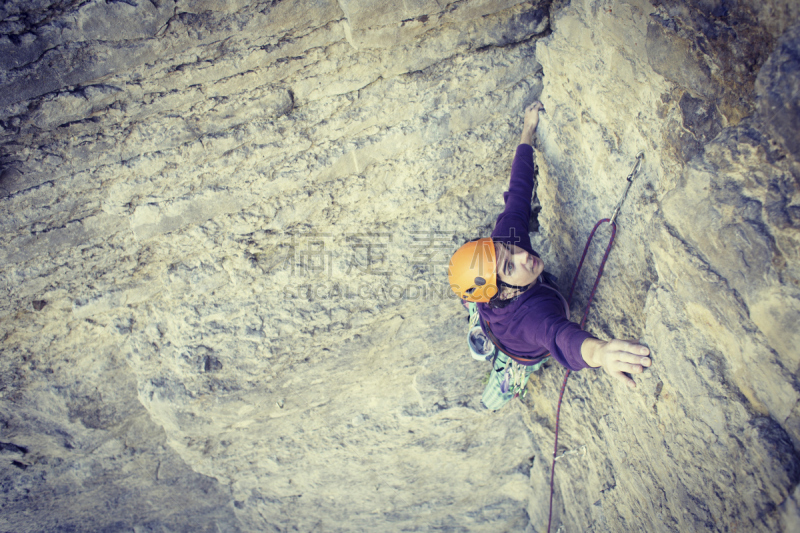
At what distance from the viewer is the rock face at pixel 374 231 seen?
4.70ft

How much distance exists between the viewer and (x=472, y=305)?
2.73 metres

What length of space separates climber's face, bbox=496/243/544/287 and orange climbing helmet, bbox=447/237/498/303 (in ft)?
0.13

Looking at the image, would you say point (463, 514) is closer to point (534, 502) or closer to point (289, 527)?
point (534, 502)

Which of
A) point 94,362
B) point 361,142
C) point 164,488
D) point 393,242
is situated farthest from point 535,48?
point 164,488

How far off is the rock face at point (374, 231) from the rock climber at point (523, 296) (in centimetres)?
17

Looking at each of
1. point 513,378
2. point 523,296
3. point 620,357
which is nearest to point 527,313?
point 523,296

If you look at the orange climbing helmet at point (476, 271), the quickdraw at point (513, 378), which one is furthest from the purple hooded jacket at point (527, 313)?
the quickdraw at point (513, 378)

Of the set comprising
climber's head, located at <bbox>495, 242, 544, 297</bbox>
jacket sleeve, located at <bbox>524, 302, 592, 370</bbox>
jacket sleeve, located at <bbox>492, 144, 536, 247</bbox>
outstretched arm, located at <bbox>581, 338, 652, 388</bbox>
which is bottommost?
outstretched arm, located at <bbox>581, 338, 652, 388</bbox>

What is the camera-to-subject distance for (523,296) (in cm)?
219

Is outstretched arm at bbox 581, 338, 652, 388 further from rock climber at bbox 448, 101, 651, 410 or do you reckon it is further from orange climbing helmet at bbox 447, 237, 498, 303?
orange climbing helmet at bbox 447, 237, 498, 303

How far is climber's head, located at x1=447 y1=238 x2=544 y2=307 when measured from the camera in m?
2.09

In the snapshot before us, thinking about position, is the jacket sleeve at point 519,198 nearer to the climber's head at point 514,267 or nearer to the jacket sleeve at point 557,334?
the climber's head at point 514,267

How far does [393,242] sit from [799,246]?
1.80 metres

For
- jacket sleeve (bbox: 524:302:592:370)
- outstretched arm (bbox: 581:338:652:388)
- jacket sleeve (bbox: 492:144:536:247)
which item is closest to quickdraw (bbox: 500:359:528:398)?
jacket sleeve (bbox: 524:302:592:370)
